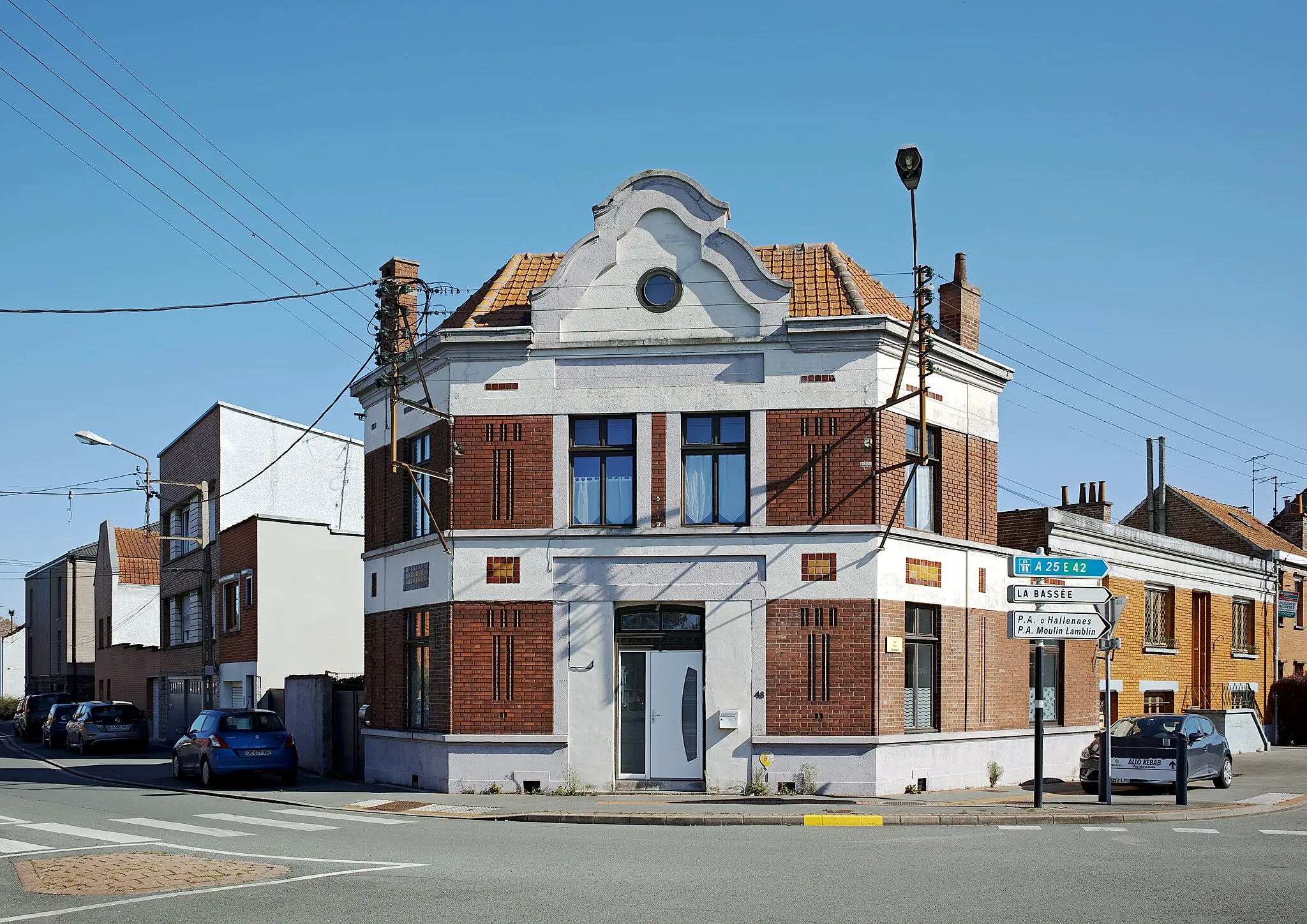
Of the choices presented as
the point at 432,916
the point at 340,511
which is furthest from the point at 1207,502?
the point at 432,916

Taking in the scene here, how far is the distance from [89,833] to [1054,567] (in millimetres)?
14161

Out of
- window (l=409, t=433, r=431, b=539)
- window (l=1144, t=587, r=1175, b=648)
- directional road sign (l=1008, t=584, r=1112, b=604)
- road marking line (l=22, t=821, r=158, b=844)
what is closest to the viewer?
road marking line (l=22, t=821, r=158, b=844)

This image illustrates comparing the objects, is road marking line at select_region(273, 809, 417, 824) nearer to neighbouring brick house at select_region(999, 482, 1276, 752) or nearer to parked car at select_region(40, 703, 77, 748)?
neighbouring brick house at select_region(999, 482, 1276, 752)

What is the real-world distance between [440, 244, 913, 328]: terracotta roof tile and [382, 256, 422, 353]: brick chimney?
2.83 feet

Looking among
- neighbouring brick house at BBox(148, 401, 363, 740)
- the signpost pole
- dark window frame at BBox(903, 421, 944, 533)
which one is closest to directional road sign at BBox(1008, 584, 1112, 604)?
the signpost pole

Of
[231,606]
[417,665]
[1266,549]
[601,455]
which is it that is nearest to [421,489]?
[417,665]

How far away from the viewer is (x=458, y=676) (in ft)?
74.8

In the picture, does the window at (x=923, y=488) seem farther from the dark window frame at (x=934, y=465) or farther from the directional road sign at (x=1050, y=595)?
the directional road sign at (x=1050, y=595)

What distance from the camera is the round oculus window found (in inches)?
902

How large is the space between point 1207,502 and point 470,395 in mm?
35541

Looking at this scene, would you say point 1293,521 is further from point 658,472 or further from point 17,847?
point 17,847

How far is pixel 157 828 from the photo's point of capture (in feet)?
59.9

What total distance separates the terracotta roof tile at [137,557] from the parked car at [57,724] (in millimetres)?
12399

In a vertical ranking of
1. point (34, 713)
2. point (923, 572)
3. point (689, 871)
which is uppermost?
point (923, 572)
